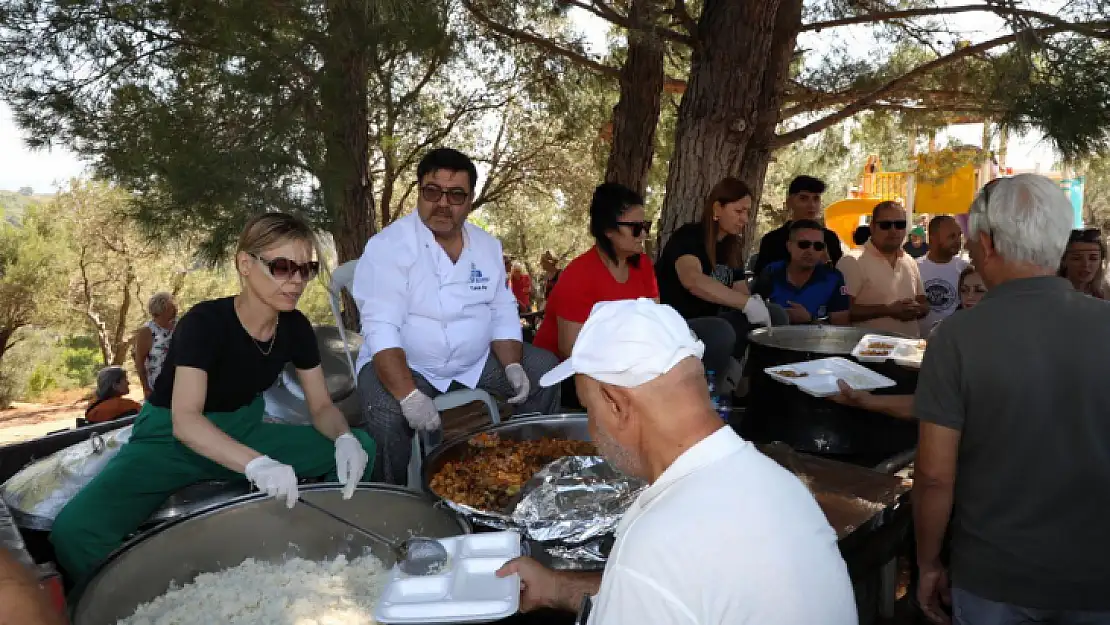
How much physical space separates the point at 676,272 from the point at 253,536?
291 centimetres

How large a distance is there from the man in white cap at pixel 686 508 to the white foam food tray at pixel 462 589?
0.37 metres

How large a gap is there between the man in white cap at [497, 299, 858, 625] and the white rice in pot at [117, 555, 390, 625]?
0.96m

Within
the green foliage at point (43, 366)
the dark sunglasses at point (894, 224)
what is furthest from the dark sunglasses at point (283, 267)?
the green foliage at point (43, 366)

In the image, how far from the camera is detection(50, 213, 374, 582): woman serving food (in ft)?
7.30

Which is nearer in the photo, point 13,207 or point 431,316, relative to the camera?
point 431,316

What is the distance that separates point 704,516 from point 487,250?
247cm

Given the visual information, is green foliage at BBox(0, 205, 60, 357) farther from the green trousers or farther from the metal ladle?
the metal ladle

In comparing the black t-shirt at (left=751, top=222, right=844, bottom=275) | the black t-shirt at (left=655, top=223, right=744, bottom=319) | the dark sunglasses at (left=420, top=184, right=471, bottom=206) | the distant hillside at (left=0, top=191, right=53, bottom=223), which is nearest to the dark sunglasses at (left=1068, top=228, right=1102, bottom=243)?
the black t-shirt at (left=751, top=222, right=844, bottom=275)

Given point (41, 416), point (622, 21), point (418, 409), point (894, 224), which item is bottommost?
point (41, 416)

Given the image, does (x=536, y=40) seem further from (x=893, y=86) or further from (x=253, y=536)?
(x=253, y=536)

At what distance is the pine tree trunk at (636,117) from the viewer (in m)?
6.86

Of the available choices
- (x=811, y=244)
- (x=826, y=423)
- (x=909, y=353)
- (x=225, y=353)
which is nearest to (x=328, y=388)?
(x=225, y=353)

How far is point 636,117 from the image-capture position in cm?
697

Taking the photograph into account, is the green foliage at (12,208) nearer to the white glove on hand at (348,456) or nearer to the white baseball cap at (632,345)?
the white glove on hand at (348,456)
